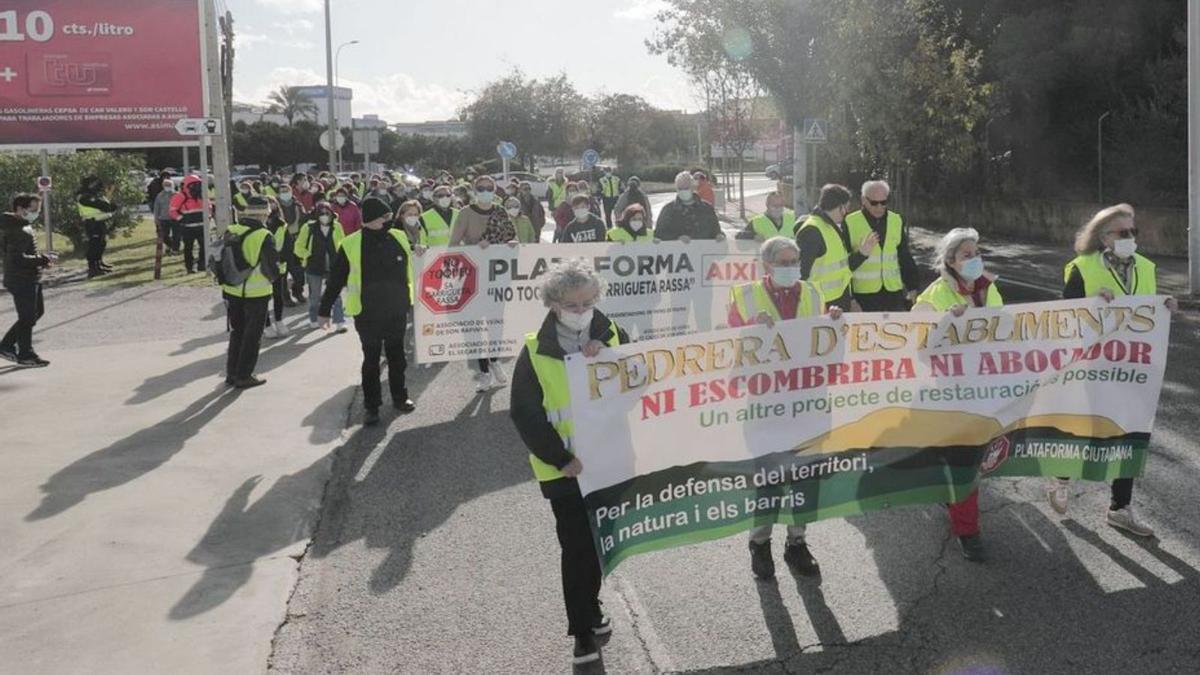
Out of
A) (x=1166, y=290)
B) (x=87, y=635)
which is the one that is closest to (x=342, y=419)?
(x=87, y=635)

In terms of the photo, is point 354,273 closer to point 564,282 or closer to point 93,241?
point 564,282

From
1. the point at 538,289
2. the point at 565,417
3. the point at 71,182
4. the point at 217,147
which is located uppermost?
the point at 217,147

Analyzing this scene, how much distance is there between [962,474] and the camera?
561cm

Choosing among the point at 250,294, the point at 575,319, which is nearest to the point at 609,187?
the point at 250,294

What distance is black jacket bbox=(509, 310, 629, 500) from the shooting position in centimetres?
455

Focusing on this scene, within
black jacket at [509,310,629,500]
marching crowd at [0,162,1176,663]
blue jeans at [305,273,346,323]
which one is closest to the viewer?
black jacket at [509,310,629,500]

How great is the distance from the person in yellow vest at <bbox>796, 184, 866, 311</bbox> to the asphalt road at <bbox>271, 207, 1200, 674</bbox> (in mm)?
1912

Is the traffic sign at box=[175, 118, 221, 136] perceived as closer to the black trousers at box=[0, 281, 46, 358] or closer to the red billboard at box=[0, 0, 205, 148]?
the red billboard at box=[0, 0, 205, 148]

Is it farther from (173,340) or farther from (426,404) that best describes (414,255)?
(173,340)

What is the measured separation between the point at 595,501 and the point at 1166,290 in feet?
48.0

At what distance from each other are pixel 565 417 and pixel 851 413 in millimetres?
1593

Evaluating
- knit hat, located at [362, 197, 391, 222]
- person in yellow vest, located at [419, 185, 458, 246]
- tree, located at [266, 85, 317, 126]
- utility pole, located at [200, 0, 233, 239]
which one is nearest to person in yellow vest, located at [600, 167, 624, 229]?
utility pole, located at [200, 0, 233, 239]

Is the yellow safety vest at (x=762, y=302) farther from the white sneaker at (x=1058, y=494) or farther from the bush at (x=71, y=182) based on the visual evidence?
the bush at (x=71, y=182)

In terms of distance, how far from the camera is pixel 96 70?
22.8m
